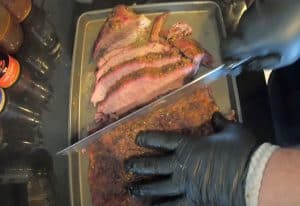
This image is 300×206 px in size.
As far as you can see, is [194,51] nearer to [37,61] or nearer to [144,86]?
[144,86]

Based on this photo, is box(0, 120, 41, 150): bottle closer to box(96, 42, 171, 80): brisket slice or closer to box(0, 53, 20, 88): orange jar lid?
box(0, 53, 20, 88): orange jar lid

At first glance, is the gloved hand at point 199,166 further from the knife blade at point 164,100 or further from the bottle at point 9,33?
the bottle at point 9,33

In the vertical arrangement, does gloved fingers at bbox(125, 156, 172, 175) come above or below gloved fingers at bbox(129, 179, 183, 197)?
above

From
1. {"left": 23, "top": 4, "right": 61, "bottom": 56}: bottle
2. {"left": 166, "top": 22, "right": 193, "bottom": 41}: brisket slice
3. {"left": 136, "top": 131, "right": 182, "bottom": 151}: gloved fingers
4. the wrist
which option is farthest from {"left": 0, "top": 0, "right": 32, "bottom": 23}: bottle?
the wrist

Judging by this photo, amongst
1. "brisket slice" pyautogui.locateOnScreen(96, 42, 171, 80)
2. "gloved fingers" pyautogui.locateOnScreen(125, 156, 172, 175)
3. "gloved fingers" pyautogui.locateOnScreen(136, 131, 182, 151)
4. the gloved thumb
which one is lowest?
"gloved fingers" pyautogui.locateOnScreen(125, 156, 172, 175)

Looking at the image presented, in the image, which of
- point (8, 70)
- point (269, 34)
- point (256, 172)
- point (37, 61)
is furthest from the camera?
point (37, 61)

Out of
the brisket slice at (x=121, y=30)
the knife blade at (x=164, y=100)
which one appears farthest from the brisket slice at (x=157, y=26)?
the knife blade at (x=164, y=100)

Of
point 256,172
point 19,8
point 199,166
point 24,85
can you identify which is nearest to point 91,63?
point 24,85
